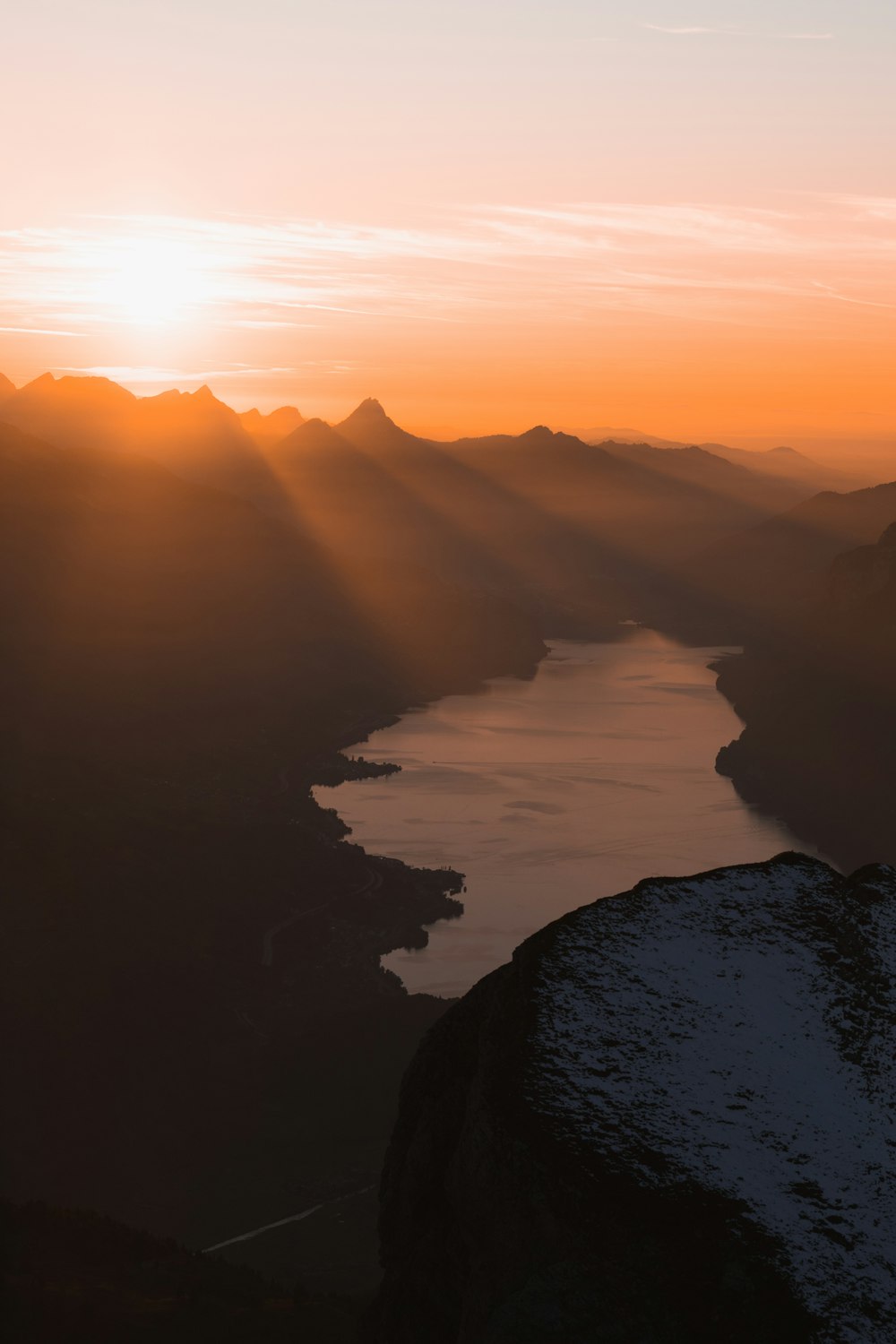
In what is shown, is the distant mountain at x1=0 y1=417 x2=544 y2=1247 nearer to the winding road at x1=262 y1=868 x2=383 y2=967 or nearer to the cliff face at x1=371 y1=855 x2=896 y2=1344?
the winding road at x1=262 y1=868 x2=383 y2=967

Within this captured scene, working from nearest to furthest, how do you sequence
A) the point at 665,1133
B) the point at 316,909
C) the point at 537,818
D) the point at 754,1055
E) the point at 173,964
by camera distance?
1. the point at 665,1133
2. the point at 754,1055
3. the point at 173,964
4. the point at 316,909
5. the point at 537,818

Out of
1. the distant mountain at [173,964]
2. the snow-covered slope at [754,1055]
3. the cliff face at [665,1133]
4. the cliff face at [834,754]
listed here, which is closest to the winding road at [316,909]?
Answer: the distant mountain at [173,964]

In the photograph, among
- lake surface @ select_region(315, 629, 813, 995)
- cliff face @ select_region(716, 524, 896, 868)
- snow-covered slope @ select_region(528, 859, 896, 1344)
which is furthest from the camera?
cliff face @ select_region(716, 524, 896, 868)

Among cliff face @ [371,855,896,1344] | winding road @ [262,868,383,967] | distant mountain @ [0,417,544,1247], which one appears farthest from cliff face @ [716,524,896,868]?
cliff face @ [371,855,896,1344]

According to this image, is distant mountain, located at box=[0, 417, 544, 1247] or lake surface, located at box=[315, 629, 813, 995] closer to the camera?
distant mountain, located at box=[0, 417, 544, 1247]

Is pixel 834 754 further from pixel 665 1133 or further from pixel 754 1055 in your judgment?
pixel 665 1133

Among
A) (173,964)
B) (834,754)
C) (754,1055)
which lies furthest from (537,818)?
(754,1055)
